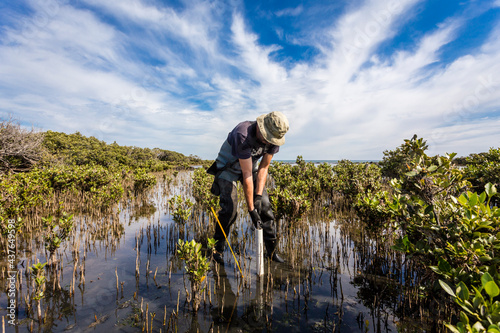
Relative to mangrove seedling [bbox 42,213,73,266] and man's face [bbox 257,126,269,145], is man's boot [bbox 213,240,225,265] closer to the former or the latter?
man's face [bbox 257,126,269,145]

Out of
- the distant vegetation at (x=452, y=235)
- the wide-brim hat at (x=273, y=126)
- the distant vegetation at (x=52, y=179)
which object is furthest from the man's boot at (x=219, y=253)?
the distant vegetation at (x=52, y=179)

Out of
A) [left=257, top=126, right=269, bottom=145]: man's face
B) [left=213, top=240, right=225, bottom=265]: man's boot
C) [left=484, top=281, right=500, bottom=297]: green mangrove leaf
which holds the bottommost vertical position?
[left=213, top=240, right=225, bottom=265]: man's boot

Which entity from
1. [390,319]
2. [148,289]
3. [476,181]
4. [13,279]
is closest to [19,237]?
[13,279]

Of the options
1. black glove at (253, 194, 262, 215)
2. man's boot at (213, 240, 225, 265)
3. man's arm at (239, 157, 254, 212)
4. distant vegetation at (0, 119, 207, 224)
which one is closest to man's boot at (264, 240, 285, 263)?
black glove at (253, 194, 262, 215)

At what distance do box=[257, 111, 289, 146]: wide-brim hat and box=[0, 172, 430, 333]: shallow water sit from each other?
2.23m

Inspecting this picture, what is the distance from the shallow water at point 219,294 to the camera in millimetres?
2631

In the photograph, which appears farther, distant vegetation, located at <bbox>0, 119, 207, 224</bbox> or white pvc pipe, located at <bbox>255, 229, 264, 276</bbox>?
distant vegetation, located at <bbox>0, 119, 207, 224</bbox>

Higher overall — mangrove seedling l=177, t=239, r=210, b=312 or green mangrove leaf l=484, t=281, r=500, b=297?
green mangrove leaf l=484, t=281, r=500, b=297

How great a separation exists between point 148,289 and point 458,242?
396 centimetres

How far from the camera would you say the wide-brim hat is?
10.8ft

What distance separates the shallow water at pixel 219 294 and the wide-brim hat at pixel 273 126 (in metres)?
2.23

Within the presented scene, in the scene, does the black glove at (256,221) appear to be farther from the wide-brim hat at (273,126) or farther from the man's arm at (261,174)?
the wide-brim hat at (273,126)

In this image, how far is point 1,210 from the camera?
4.39 m

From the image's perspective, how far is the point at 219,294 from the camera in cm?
328
